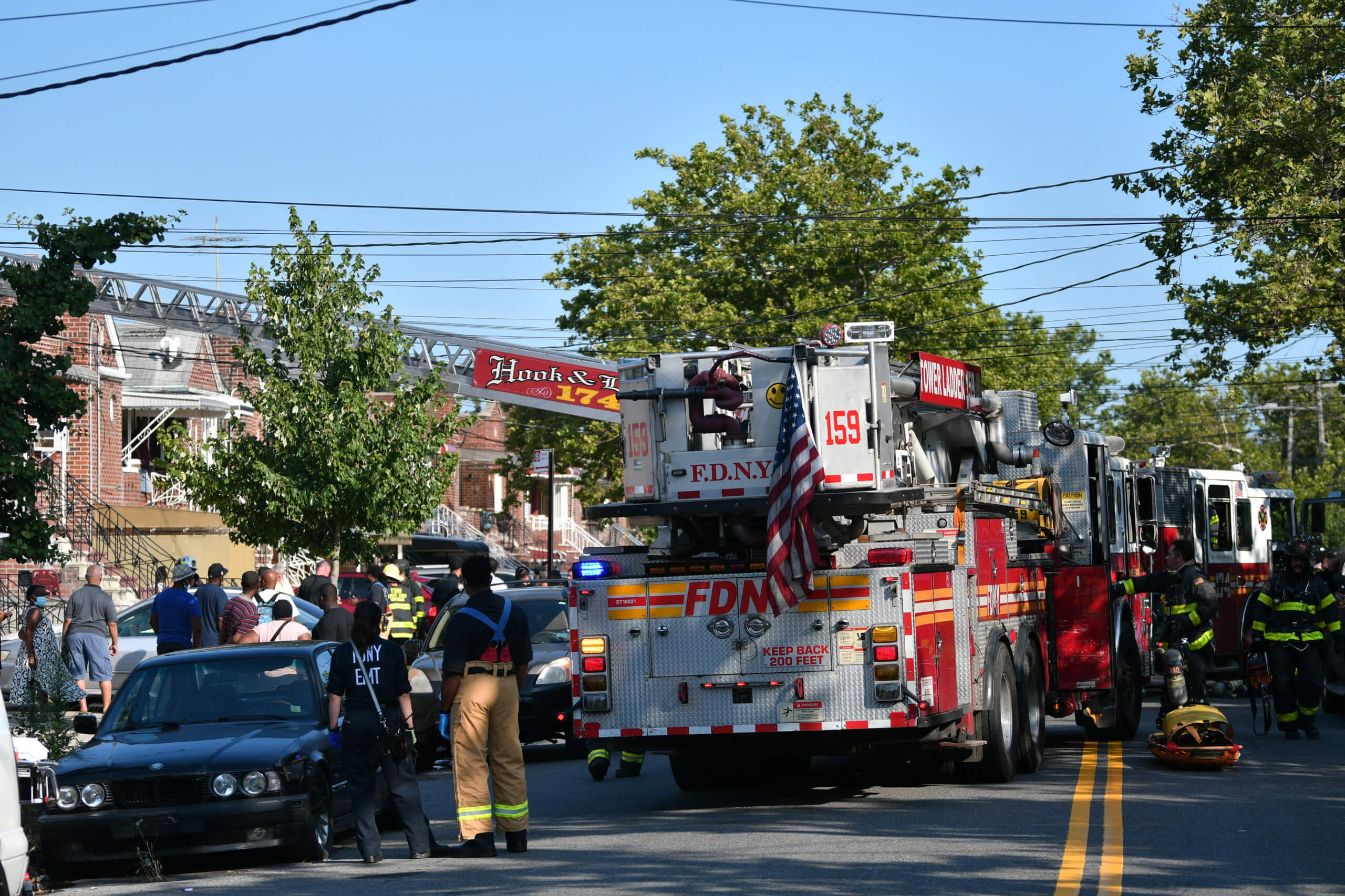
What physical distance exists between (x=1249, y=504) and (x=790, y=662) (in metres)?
14.1

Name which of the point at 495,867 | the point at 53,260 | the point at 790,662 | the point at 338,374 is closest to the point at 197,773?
the point at 495,867

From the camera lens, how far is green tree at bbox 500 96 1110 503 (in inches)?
1506

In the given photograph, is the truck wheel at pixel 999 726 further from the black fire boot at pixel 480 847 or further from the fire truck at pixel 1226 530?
the fire truck at pixel 1226 530

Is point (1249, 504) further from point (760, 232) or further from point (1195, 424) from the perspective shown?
point (1195, 424)

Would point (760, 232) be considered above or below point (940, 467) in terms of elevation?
above

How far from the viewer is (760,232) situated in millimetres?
39031

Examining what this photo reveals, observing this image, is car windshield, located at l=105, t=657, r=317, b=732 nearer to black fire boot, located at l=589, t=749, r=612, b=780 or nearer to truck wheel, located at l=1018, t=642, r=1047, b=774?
black fire boot, located at l=589, t=749, r=612, b=780

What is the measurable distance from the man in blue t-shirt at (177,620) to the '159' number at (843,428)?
773 centimetres

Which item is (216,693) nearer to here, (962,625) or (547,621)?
(962,625)

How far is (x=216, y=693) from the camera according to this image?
10641 mm

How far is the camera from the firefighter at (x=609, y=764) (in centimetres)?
1297

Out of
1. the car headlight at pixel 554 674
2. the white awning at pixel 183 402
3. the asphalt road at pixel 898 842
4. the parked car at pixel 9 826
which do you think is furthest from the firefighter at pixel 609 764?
the white awning at pixel 183 402

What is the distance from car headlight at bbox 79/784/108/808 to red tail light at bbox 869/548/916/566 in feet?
16.2

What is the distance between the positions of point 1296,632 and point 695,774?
6.66 m
